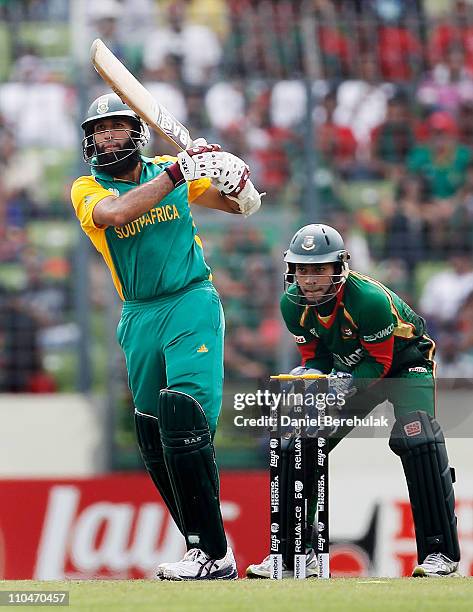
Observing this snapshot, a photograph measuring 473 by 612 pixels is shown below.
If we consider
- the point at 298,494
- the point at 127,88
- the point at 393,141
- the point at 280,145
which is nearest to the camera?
the point at 298,494

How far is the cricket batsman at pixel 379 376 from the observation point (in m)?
6.06

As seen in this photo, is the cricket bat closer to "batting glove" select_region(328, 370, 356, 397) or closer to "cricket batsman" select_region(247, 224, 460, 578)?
"cricket batsman" select_region(247, 224, 460, 578)

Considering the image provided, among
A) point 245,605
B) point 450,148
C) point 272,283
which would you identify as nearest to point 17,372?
point 272,283

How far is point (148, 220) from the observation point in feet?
19.2

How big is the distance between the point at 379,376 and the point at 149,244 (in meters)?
1.26

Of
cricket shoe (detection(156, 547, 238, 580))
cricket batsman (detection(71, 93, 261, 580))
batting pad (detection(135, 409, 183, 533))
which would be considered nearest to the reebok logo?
cricket batsman (detection(71, 93, 261, 580))

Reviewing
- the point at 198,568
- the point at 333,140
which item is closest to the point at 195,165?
the point at 198,568

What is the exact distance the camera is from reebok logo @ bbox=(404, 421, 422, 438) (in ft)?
20.0

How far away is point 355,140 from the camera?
1063cm

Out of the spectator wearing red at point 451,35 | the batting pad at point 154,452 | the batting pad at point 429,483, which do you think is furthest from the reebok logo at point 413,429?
the spectator wearing red at point 451,35

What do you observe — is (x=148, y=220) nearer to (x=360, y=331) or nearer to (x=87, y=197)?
(x=87, y=197)

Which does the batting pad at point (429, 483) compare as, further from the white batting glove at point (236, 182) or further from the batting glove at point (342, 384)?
the white batting glove at point (236, 182)

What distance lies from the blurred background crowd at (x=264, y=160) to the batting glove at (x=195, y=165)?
395 centimetres

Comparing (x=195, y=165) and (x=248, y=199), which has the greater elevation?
(x=248, y=199)
